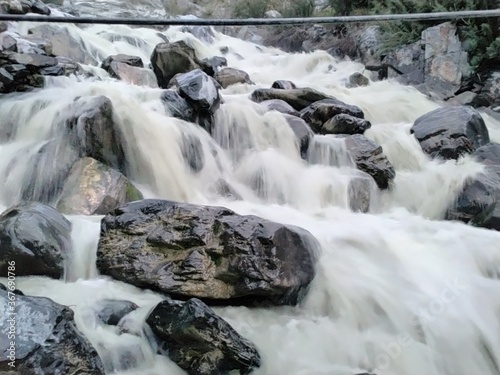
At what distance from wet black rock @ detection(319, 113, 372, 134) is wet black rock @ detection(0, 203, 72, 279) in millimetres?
4015

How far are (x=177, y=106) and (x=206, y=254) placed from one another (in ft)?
10.4

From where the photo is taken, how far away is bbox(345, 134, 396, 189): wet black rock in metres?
5.39

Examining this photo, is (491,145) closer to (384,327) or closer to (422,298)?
(422,298)

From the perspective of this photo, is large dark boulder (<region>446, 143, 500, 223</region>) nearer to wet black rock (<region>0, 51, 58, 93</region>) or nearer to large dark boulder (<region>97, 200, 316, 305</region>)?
large dark boulder (<region>97, 200, 316, 305</region>)

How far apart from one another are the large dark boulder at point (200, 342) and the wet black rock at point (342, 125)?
427cm

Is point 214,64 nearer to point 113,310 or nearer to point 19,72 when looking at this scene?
point 19,72

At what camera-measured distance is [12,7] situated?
8.74 metres

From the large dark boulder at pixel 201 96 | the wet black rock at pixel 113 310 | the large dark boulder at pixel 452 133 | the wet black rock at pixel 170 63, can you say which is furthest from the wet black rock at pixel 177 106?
the wet black rock at pixel 113 310

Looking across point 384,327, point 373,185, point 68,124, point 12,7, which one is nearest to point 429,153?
point 373,185

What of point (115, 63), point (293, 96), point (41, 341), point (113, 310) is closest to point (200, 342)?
point (113, 310)

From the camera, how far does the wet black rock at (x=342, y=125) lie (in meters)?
6.24

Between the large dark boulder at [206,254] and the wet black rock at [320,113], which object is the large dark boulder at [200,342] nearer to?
the large dark boulder at [206,254]

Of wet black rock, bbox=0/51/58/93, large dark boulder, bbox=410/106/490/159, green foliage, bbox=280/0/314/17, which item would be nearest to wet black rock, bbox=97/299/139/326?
wet black rock, bbox=0/51/58/93

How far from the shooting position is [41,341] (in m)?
1.95
